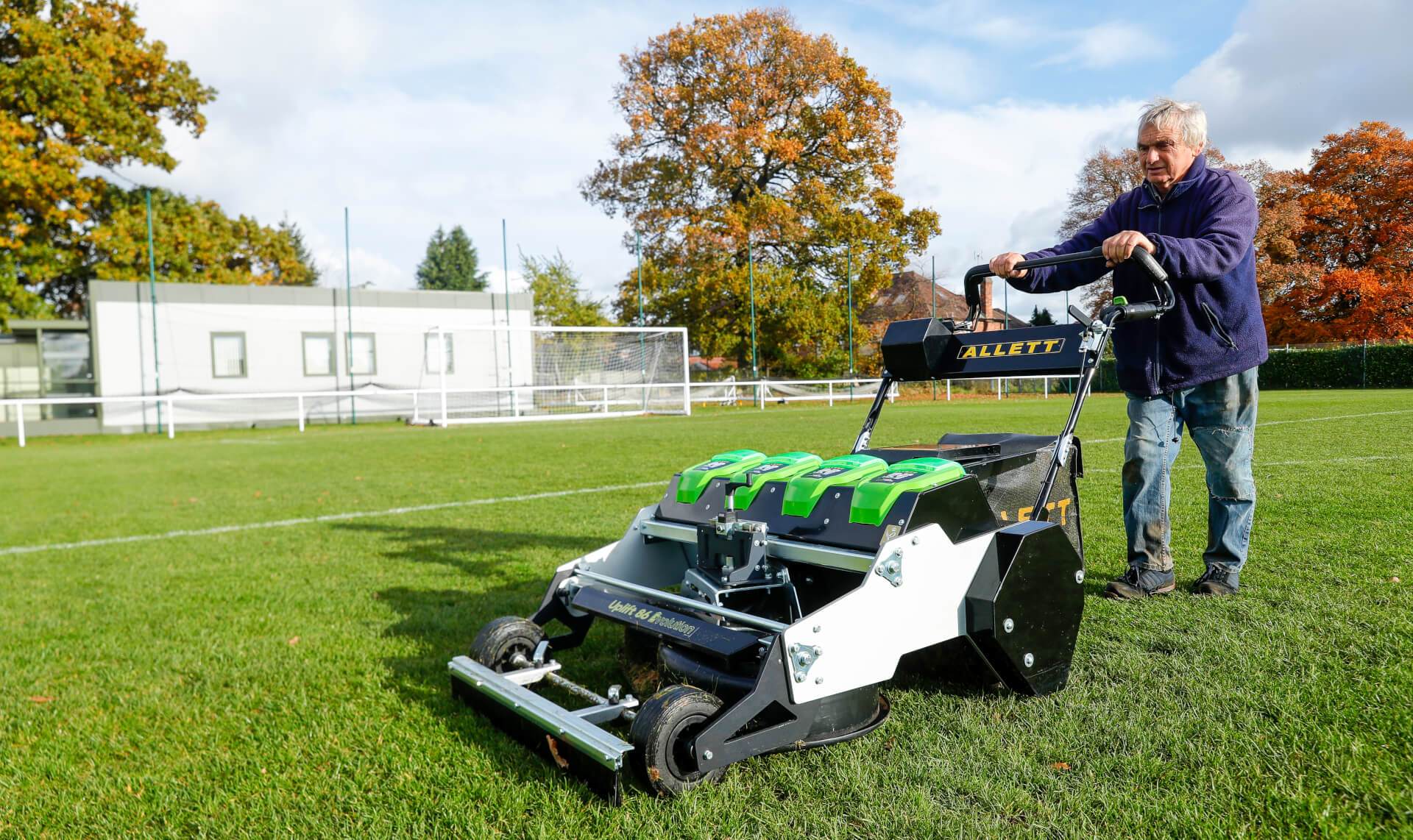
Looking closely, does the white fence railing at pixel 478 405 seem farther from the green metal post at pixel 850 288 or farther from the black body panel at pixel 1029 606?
the black body panel at pixel 1029 606

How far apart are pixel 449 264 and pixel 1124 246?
7446 centimetres

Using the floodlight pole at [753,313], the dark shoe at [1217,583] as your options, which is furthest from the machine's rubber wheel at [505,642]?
the floodlight pole at [753,313]

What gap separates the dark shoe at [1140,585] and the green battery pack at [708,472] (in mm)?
1673

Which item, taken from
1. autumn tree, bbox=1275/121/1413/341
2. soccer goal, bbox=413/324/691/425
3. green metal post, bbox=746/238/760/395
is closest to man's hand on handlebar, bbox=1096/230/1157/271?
soccer goal, bbox=413/324/691/425

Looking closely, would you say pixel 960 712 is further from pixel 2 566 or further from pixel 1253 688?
pixel 2 566

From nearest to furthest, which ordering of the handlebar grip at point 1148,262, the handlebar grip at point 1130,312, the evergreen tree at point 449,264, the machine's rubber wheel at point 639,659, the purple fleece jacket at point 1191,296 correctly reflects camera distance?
the machine's rubber wheel at point 639,659
the handlebar grip at point 1148,262
the handlebar grip at point 1130,312
the purple fleece jacket at point 1191,296
the evergreen tree at point 449,264

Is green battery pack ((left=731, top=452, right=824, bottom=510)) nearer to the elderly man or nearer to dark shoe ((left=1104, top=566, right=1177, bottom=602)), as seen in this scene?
the elderly man

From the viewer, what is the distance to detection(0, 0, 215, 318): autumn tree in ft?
70.2

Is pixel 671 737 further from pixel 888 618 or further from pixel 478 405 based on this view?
pixel 478 405

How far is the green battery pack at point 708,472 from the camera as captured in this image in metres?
2.96

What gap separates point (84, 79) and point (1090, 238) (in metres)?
26.5

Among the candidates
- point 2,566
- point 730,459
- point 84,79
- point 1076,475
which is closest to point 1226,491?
point 1076,475

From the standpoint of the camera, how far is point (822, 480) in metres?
2.62

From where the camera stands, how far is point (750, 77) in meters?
30.5
